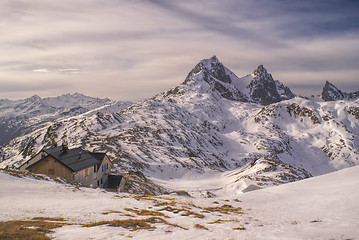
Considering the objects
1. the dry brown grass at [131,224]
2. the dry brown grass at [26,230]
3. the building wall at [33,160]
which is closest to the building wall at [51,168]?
the building wall at [33,160]

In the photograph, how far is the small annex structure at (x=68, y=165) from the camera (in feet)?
140

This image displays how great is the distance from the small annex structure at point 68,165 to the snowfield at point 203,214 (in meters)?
10.7

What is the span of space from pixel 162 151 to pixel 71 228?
125m

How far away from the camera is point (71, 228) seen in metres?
15.4

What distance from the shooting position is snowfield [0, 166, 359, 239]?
16141 mm

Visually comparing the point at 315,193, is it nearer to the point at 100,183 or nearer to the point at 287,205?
the point at 287,205

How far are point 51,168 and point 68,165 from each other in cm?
353

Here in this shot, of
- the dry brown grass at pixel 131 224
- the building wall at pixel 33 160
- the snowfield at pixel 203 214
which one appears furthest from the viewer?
the building wall at pixel 33 160

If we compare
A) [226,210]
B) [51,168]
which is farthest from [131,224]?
[51,168]

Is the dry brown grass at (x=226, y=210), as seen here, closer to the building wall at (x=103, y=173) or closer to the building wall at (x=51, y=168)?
the building wall at (x=51, y=168)

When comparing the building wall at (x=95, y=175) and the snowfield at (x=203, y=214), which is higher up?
the snowfield at (x=203, y=214)

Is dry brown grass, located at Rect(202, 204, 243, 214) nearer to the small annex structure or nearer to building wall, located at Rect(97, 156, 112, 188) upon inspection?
the small annex structure

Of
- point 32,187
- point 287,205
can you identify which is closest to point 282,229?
point 287,205

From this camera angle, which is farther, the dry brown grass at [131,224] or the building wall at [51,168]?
the building wall at [51,168]
